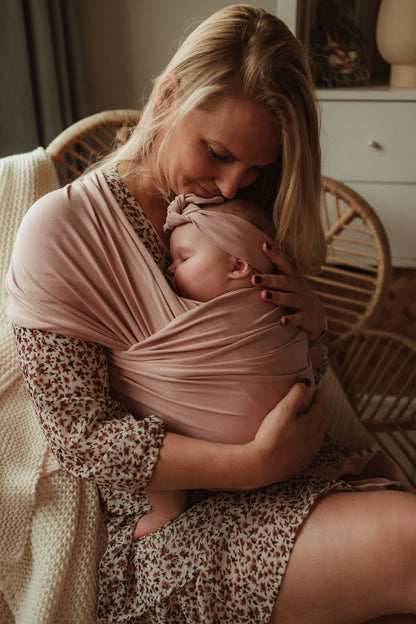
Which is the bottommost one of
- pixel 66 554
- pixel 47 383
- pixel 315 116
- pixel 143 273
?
pixel 66 554

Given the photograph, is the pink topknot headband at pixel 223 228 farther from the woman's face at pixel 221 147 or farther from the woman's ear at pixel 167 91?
the woman's ear at pixel 167 91

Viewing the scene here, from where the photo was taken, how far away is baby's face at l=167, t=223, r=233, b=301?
0.98m

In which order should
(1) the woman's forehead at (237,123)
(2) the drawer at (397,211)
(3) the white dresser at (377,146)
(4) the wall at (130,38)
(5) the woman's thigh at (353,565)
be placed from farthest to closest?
1. (4) the wall at (130,38)
2. (2) the drawer at (397,211)
3. (3) the white dresser at (377,146)
4. (1) the woman's forehead at (237,123)
5. (5) the woman's thigh at (353,565)

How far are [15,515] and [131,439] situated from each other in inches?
9.7

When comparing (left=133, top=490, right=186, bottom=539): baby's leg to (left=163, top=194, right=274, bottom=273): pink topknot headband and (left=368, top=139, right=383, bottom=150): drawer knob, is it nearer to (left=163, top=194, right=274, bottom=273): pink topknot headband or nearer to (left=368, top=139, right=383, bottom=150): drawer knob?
(left=163, top=194, right=274, bottom=273): pink topknot headband

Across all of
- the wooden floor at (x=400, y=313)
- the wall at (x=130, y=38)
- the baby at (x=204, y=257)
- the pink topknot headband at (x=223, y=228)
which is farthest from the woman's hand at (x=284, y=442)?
the wall at (x=130, y=38)

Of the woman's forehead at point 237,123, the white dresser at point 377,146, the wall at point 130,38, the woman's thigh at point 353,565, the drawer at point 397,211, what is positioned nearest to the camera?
the woman's thigh at point 353,565

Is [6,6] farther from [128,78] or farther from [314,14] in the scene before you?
[314,14]

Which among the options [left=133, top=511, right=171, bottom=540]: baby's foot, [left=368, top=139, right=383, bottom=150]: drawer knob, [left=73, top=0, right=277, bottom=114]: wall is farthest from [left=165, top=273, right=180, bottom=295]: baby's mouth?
[left=73, top=0, right=277, bottom=114]: wall

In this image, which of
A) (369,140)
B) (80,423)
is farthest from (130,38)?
(80,423)

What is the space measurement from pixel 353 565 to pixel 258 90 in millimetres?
739

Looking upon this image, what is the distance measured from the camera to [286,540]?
33.9 inches

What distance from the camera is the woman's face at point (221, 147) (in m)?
0.94

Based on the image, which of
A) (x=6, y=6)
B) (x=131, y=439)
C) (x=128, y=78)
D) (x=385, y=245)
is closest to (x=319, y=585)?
(x=131, y=439)
